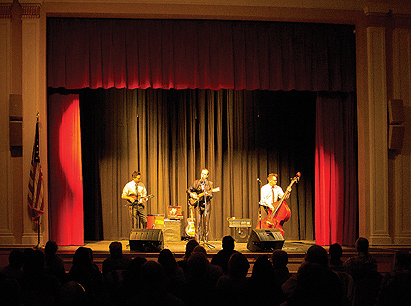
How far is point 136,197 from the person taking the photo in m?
9.39

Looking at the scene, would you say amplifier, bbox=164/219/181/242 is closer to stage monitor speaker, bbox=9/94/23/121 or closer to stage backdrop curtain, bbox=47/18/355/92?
stage backdrop curtain, bbox=47/18/355/92

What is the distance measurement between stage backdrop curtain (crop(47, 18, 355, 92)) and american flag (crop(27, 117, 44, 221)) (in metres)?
1.56

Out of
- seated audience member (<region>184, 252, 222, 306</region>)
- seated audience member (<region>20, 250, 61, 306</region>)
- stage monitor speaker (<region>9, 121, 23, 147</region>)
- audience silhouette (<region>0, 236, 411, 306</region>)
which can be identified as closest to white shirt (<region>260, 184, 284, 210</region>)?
audience silhouette (<region>0, 236, 411, 306</region>)

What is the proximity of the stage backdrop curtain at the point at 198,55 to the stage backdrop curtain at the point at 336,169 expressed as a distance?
1.75 feet

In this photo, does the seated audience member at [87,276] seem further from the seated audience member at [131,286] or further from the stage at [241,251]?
the stage at [241,251]

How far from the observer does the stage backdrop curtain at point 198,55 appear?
880cm

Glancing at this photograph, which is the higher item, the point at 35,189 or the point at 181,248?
the point at 35,189

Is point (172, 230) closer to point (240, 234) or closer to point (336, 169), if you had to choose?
point (240, 234)

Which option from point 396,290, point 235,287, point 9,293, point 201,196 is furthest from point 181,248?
point 9,293

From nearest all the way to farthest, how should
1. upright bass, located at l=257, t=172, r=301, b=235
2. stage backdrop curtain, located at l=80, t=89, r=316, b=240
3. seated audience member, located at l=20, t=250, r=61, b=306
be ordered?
seated audience member, located at l=20, t=250, r=61, b=306 → upright bass, located at l=257, t=172, r=301, b=235 → stage backdrop curtain, located at l=80, t=89, r=316, b=240

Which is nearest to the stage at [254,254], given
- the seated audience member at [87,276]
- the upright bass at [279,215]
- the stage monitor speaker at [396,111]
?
the upright bass at [279,215]

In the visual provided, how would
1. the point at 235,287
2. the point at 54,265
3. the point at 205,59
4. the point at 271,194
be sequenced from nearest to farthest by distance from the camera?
the point at 235,287
the point at 54,265
the point at 205,59
the point at 271,194

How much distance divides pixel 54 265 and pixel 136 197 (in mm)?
5310

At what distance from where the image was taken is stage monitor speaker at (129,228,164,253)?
7.89 metres
